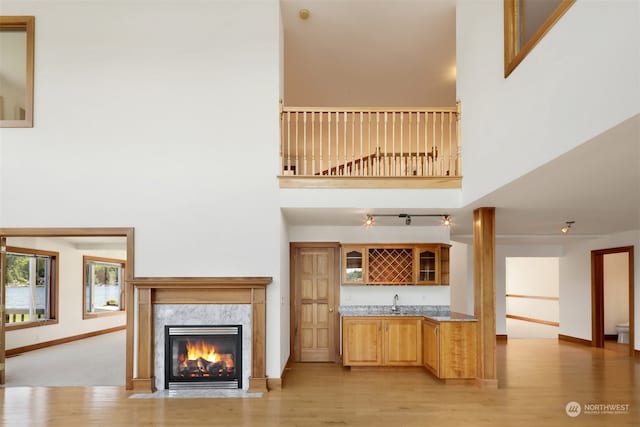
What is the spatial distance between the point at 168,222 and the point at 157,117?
1399 millimetres

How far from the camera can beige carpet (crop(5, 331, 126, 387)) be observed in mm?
6434

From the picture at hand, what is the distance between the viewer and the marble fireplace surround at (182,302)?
18.9 feet

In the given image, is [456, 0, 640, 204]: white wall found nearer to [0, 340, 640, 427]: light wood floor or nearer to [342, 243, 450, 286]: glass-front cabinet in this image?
[342, 243, 450, 286]: glass-front cabinet

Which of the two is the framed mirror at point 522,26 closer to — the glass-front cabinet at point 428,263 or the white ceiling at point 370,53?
the white ceiling at point 370,53

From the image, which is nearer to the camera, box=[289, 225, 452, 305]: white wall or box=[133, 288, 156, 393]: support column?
box=[133, 288, 156, 393]: support column

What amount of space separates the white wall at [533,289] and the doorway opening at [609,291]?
1.94 meters

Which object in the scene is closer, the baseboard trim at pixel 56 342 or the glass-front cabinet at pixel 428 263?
the glass-front cabinet at pixel 428 263

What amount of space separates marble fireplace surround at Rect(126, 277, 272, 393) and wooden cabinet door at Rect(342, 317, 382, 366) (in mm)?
1706

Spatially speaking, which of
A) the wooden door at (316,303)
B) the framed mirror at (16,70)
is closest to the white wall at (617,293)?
the wooden door at (316,303)

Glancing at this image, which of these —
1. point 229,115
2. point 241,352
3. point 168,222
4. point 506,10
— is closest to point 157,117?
point 229,115

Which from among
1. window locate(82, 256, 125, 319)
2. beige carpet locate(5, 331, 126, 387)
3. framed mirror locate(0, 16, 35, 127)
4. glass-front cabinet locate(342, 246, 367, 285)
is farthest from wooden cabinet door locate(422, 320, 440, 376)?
window locate(82, 256, 125, 319)

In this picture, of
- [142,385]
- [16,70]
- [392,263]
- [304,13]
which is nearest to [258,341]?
[142,385]

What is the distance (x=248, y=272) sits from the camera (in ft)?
19.4

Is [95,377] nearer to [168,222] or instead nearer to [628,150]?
[168,222]
